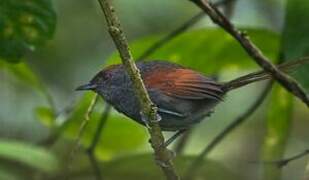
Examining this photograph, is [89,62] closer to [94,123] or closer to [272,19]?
[272,19]

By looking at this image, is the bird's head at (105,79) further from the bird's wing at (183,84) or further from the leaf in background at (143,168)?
the leaf in background at (143,168)

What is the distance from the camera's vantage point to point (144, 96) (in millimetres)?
2760

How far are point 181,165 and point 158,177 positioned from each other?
0.49 feet

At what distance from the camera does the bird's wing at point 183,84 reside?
381cm

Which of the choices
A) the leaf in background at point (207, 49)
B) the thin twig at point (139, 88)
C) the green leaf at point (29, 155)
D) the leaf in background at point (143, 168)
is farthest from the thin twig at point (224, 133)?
the thin twig at point (139, 88)

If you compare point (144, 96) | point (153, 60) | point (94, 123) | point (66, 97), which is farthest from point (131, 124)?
point (66, 97)

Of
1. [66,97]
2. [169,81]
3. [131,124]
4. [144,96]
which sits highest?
[144,96]

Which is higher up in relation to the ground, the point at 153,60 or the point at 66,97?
the point at 153,60

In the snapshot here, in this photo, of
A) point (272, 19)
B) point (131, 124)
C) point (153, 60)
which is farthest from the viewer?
point (272, 19)

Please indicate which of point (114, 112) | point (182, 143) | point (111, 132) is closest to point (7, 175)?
point (111, 132)

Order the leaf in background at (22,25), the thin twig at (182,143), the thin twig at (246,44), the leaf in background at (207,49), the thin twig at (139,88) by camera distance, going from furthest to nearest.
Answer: the thin twig at (182,143) < the leaf in background at (207,49) < the leaf in background at (22,25) < the thin twig at (246,44) < the thin twig at (139,88)

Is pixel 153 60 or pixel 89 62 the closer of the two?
pixel 153 60

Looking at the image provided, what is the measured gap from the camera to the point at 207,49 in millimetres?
3736

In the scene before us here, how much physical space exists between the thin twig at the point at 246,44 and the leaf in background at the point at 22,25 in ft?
2.63
